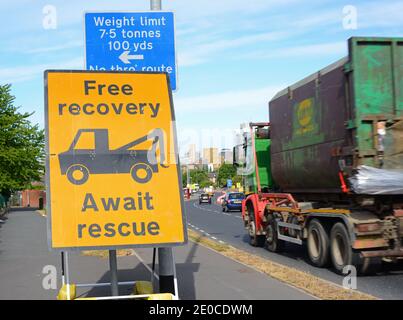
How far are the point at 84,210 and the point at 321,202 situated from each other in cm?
812

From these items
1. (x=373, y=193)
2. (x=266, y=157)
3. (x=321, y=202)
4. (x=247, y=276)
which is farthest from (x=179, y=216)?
(x=266, y=157)

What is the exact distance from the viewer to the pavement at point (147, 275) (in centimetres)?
795

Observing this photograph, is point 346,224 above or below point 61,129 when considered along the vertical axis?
below

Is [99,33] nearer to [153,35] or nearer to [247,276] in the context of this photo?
[153,35]

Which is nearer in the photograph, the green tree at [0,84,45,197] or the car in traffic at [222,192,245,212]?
the car in traffic at [222,192,245,212]

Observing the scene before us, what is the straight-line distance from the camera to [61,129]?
4.89 m

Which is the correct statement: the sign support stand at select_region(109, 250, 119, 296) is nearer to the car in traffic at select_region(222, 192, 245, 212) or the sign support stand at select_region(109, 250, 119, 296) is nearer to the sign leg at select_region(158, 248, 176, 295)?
the sign leg at select_region(158, 248, 176, 295)

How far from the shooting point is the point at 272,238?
14234 millimetres

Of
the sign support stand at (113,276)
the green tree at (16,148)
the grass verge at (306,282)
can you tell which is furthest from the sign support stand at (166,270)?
the green tree at (16,148)

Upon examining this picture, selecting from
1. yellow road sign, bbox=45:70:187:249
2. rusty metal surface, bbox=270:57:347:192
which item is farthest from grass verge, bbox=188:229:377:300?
yellow road sign, bbox=45:70:187:249

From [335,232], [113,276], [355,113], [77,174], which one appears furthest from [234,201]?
[77,174]

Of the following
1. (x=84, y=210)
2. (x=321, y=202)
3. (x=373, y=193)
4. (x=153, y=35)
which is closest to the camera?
(x=84, y=210)

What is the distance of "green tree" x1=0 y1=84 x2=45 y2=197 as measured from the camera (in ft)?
157

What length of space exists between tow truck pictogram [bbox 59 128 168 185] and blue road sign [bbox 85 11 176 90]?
219 centimetres
